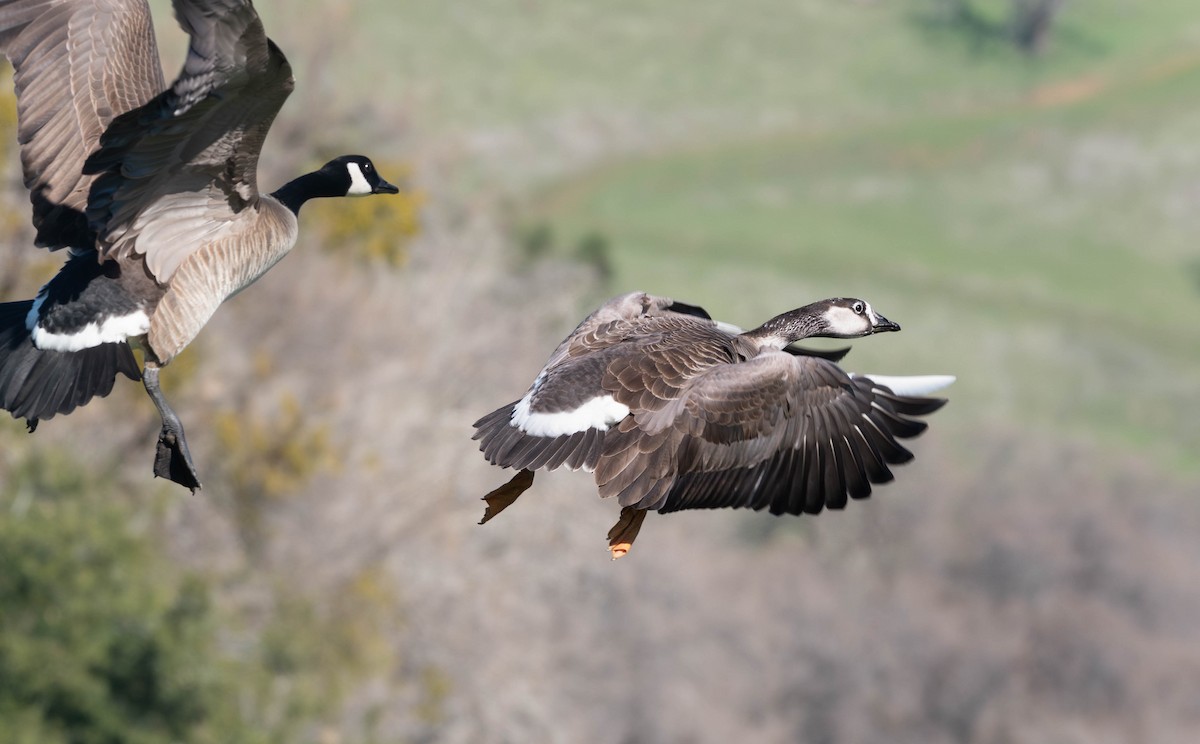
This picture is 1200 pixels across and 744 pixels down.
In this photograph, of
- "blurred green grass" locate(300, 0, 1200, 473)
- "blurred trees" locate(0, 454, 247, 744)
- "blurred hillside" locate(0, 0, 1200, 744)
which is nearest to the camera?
"blurred trees" locate(0, 454, 247, 744)

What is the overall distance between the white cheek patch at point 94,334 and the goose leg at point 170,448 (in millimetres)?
235

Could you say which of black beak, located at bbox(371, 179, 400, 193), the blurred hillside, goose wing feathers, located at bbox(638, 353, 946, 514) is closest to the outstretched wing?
goose wing feathers, located at bbox(638, 353, 946, 514)

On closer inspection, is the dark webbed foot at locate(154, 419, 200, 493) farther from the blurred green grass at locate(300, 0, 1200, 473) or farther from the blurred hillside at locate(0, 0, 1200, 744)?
the blurred green grass at locate(300, 0, 1200, 473)

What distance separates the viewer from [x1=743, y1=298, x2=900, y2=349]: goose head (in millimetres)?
8875

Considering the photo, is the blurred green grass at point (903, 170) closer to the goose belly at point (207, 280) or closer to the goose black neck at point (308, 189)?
the goose black neck at point (308, 189)

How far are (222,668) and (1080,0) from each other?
74503 millimetres

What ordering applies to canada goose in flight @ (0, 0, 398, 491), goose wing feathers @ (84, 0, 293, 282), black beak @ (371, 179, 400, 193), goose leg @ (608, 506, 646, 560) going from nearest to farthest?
goose wing feathers @ (84, 0, 293, 282), canada goose in flight @ (0, 0, 398, 491), goose leg @ (608, 506, 646, 560), black beak @ (371, 179, 400, 193)

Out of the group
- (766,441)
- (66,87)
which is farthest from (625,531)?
(66,87)

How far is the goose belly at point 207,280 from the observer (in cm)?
828

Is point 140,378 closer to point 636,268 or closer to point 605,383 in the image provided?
point 605,383

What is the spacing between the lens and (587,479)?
34625mm

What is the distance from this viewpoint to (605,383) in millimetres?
8312

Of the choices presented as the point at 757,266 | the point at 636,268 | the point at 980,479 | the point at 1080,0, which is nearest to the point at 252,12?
the point at 980,479

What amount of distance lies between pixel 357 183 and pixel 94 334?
1.66 metres
